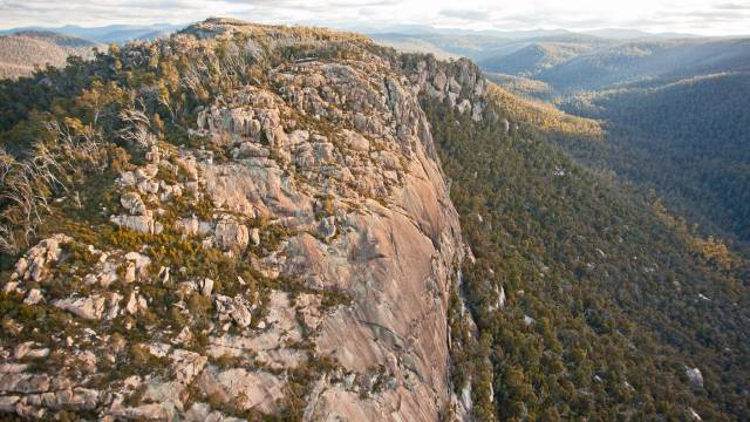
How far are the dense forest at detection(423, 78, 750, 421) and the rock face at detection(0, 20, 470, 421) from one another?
58.2 feet

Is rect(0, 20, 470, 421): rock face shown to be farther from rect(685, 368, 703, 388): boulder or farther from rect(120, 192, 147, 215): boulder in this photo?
rect(685, 368, 703, 388): boulder

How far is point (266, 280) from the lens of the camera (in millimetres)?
58719

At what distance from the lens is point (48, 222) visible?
1994 inches

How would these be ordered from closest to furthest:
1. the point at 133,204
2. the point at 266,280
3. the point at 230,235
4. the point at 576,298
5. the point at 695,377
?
the point at 133,204
the point at 266,280
the point at 230,235
the point at 695,377
the point at 576,298

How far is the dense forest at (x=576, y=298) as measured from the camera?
87562 millimetres

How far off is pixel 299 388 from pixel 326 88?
67308 millimetres

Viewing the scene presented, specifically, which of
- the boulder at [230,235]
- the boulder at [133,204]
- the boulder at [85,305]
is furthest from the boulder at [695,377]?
the boulder at [85,305]

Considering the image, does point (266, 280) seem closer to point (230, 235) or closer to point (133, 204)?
point (230, 235)

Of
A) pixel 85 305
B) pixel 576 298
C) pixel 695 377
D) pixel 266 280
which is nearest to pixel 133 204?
pixel 85 305

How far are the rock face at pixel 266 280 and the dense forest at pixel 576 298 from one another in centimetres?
1775

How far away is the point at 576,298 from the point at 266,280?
98.7 meters

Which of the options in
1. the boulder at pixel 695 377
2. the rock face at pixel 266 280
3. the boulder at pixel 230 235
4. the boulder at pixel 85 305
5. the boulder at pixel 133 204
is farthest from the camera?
the boulder at pixel 695 377

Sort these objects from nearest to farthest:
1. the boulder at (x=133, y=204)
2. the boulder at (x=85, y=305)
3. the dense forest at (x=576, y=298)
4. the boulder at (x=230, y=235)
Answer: the boulder at (x=85, y=305)
the boulder at (x=133, y=204)
the boulder at (x=230, y=235)
the dense forest at (x=576, y=298)

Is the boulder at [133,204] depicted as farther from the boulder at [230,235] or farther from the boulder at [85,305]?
the boulder at [85,305]
